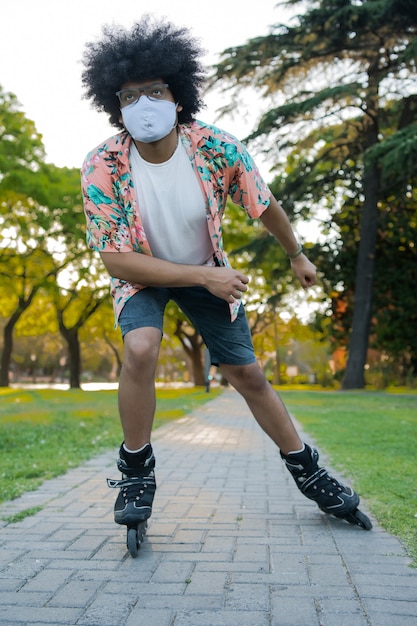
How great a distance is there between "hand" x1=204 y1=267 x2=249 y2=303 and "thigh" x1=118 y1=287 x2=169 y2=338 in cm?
26

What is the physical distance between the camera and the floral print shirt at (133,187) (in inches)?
124

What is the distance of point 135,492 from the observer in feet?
10.2

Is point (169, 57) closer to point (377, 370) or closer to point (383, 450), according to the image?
point (383, 450)

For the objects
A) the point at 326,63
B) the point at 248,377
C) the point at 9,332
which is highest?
the point at 326,63

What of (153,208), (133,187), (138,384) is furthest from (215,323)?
(133,187)

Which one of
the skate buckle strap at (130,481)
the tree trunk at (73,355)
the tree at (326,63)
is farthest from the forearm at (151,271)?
the tree trunk at (73,355)

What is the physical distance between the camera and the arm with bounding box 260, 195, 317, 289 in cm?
347

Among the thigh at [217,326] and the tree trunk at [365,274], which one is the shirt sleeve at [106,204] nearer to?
the thigh at [217,326]

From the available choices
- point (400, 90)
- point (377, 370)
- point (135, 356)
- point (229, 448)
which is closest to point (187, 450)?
point (229, 448)

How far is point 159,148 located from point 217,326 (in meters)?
0.86

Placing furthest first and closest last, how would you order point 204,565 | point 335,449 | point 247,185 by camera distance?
point 335,449
point 247,185
point 204,565

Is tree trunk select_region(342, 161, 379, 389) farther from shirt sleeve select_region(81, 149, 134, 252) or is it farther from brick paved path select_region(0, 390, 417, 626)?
shirt sleeve select_region(81, 149, 134, 252)

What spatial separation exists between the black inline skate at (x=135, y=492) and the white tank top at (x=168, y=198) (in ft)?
3.15

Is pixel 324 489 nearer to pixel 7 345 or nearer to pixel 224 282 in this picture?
pixel 224 282
